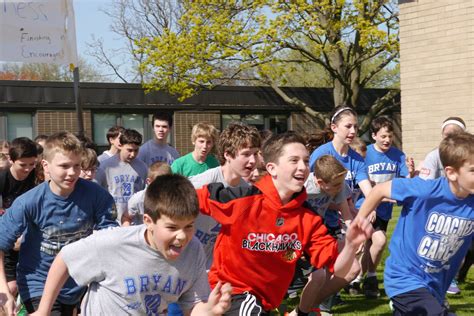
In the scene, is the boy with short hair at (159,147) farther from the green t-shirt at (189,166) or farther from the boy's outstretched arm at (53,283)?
the boy's outstretched arm at (53,283)

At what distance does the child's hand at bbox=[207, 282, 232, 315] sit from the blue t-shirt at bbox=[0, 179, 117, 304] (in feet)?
6.26

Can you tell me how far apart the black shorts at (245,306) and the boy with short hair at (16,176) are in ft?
9.06

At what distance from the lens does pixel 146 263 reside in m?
4.28

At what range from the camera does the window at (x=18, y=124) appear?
25.6m

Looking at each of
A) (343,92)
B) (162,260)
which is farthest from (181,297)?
(343,92)

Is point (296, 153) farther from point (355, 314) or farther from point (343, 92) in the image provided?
point (343, 92)

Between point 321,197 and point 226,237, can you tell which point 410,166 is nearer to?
point 321,197

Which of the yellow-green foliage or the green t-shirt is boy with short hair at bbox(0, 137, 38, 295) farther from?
the yellow-green foliage

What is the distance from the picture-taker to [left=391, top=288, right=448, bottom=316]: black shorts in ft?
16.2

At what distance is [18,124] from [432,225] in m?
22.5

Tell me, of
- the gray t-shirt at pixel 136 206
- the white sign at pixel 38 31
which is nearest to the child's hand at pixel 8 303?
the gray t-shirt at pixel 136 206

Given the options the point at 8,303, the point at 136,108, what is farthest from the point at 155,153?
the point at 136,108

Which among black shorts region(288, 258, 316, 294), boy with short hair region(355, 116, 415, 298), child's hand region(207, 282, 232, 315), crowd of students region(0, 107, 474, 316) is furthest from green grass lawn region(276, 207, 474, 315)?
child's hand region(207, 282, 232, 315)

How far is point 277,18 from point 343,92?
479 cm
